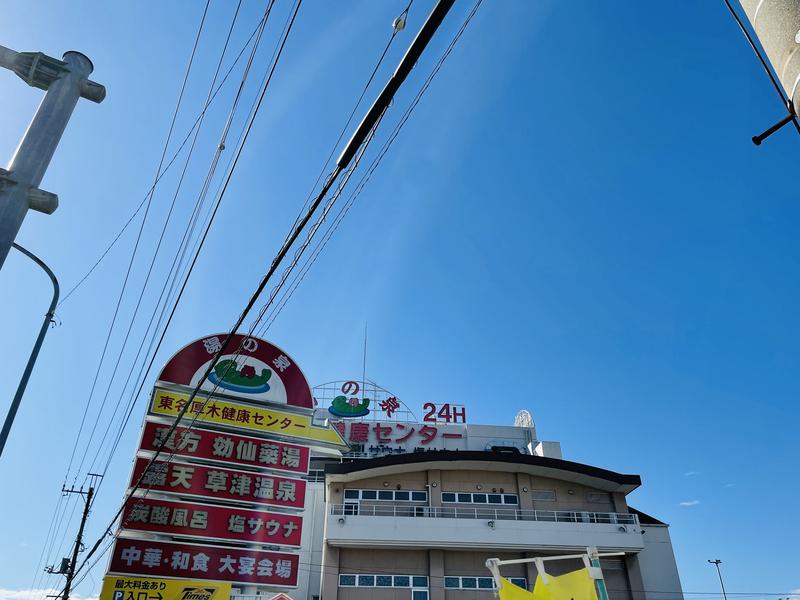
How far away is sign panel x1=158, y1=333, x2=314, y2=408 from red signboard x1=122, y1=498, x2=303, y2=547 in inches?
126

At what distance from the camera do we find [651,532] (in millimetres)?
30719

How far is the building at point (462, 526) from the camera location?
27.7 meters

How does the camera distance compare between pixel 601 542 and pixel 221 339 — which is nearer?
pixel 221 339

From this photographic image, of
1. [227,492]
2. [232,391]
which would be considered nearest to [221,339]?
[232,391]

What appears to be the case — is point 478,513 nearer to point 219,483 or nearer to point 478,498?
point 478,498

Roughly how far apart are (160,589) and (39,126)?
12.2 metres

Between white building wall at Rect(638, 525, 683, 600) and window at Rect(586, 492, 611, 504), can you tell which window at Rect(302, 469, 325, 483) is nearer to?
window at Rect(586, 492, 611, 504)

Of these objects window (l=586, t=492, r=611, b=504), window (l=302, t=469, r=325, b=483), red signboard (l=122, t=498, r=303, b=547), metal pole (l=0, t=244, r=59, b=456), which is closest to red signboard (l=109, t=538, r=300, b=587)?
red signboard (l=122, t=498, r=303, b=547)

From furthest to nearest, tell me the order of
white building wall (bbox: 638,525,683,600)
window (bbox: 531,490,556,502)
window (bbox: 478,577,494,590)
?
window (bbox: 531,490,556,502) < white building wall (bbox: 638,525,683,600) < window (bbox: 478,577,494,590)

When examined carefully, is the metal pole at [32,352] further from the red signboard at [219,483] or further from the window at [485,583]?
the window at [485,583]

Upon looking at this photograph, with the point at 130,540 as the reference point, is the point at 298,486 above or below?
above

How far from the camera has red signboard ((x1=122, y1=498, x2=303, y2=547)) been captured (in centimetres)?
1361

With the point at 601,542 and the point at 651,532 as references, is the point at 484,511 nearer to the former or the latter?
the point at 601,542

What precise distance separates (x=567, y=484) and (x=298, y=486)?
21.4 m
